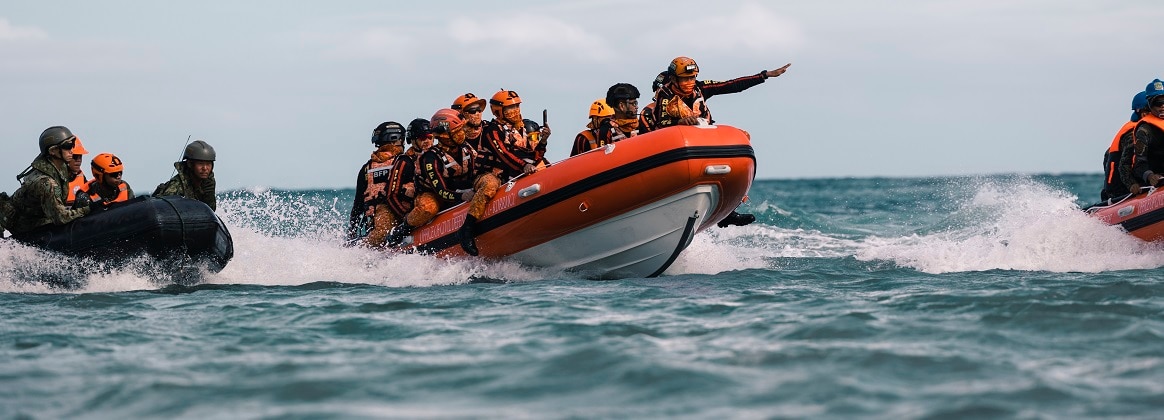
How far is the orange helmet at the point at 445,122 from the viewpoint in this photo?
9469 mm

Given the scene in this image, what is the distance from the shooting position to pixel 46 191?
850 centimetres

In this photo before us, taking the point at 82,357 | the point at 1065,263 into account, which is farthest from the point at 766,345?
the point at 1065,263

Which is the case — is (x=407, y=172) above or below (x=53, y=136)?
below

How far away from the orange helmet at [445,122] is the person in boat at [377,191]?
0.79 m

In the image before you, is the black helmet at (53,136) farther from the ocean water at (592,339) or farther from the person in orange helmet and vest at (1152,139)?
the person in orange helmet and vest at (1152,139)

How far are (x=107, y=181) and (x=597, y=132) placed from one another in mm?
3602

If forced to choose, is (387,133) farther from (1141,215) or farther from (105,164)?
(1141,215)

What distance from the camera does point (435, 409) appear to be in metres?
4.55

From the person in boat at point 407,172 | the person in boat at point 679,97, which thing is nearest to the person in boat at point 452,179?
the person in boat at point 407,172

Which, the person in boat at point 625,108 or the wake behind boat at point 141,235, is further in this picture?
the person in boat at point 625,108

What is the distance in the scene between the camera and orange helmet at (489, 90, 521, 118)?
9.55 metres

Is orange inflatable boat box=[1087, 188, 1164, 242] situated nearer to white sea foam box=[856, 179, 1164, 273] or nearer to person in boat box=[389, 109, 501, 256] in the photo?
white sea foam box=[856, 179, 1164, 273]

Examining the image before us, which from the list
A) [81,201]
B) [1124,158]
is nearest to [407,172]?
[81,201]

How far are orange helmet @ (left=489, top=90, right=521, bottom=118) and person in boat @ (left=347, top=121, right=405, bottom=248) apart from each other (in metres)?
1.10
